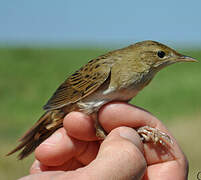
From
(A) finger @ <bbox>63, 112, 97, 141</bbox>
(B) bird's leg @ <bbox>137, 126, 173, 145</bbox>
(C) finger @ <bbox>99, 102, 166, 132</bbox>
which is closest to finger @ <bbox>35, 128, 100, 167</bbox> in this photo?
(A) finger @ <bbox>63, 112, 97, 141</bbox>

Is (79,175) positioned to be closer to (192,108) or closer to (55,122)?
(55,122)

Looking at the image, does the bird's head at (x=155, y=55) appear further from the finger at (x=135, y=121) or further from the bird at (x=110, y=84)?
the finger at (x=135, y=121)

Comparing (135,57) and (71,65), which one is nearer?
(135,57)

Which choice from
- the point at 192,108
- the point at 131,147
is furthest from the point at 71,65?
the point at 131,147

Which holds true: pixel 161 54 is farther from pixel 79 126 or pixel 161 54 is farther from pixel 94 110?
pixel 79 126

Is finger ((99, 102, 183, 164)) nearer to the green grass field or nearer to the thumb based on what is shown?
the thumb

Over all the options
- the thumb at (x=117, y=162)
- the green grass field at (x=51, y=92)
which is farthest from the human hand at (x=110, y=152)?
the green grass field at (x=51, y=92)
